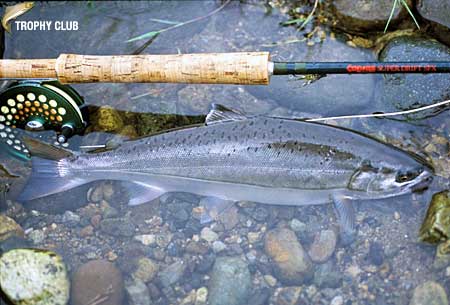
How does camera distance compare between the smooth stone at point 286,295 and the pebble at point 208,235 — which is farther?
the pebble at point 208,235

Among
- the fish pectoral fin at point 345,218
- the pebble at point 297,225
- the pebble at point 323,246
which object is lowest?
the pebble at point 323,246

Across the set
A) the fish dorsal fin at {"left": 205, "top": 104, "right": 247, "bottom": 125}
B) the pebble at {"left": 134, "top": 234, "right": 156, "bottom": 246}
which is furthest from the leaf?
the pebble at {"left": 134, "top": 234, "right": 156, "bottom": 246}

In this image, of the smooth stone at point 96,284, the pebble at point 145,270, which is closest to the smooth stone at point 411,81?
the pebble at point 145,270

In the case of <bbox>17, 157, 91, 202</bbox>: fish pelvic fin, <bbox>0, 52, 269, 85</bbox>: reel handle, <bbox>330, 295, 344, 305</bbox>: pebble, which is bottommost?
<bbox>330, 295, 344, 305</bbox>: pebble

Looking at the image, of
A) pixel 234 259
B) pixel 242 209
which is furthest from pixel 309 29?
pixel 234 259

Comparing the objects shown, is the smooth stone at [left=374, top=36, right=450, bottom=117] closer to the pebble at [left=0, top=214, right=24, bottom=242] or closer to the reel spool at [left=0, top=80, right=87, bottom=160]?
the reel spool at [left=0, top=80, right=87, bottom=160]

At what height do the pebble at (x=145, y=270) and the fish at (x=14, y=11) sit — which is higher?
the fish at (x=14, y=11)

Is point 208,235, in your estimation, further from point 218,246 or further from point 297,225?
point 297,225

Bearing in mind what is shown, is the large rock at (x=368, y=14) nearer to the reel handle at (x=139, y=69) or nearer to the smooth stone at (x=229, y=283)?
the reel handle at (x=139, y=69)

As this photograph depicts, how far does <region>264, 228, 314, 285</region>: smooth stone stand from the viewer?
361 centimetres

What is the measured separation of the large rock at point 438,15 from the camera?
4125mm

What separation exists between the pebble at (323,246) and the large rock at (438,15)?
166 cm

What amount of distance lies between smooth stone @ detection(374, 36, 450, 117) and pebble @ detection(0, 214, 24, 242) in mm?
2603

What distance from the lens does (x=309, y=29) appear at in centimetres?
449
